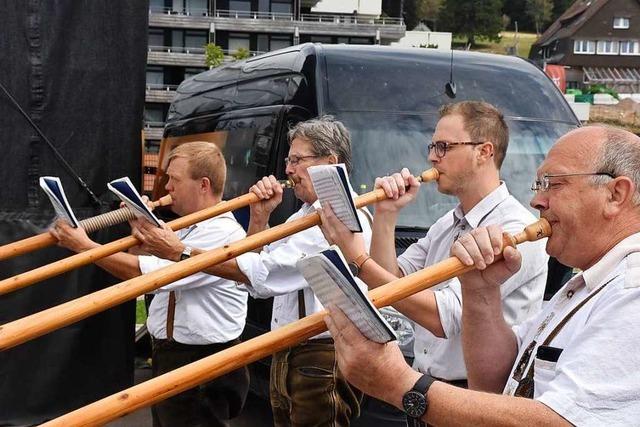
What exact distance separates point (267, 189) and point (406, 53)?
1949 millimetres

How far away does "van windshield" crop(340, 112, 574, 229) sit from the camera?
5.19 metres

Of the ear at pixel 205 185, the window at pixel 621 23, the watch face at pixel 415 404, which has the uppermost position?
the window at pixel 621 23

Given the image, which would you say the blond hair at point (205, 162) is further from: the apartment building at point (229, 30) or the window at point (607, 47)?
the window at point (607, 47)

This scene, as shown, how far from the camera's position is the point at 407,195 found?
3434 mm

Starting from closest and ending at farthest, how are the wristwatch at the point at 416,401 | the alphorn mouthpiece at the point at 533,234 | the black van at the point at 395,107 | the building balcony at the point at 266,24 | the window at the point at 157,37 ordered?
the wristwatch at the point at 416,401
the alphorn mouthpiece at the point at 533,234
the black van at the point at 395,107
the window at the point at 157,37
the building balcony at the point at 266,24

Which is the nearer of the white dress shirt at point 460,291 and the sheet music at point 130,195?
the white dress shirt at point 460,291

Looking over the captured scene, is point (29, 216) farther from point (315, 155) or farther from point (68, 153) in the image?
point (315, 155)

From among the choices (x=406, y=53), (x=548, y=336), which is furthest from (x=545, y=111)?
(x=548, y=336)

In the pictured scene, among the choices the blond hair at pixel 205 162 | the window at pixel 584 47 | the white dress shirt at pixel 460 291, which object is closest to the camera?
the white dress shirt at pixel 460 291

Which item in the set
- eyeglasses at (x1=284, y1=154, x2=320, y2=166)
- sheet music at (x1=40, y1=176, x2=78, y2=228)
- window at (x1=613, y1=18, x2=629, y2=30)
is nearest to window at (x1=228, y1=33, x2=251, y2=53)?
window at (x1=613, y1=18, x2=629, y2=30)

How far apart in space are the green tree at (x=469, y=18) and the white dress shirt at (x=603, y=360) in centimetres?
10809

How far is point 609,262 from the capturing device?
2.15m

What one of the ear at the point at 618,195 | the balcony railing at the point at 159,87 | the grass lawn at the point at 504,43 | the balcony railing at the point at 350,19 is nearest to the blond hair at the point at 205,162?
the ear at the point at 618,195

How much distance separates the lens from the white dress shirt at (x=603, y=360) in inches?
73.0
